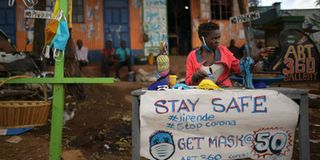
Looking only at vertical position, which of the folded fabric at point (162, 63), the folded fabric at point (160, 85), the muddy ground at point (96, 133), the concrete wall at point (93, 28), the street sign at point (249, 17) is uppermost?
the concrete wall at point (93, 28)

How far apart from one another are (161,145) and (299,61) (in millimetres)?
6513

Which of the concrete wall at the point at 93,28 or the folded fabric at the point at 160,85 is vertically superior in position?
the concrete wall at the point at 93,28

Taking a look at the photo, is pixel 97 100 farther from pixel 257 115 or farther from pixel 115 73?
pixel 257 115

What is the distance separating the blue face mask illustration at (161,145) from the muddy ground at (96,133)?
1.87 metres

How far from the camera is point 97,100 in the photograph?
7.43 m

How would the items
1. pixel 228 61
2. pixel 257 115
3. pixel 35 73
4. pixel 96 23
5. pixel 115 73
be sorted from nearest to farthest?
pixel 257 115 < pixel 228 61 < pixel 35 73 < pixel 115 73 < pixel 96 23

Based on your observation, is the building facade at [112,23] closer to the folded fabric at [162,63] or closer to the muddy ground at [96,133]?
the muddy ground at [96,133]

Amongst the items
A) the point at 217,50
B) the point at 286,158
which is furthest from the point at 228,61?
the point at 286,158

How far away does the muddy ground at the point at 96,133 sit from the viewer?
15.1 feet

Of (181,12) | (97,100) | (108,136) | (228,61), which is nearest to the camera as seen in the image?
(228,61)

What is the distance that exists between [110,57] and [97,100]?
4.40 meters

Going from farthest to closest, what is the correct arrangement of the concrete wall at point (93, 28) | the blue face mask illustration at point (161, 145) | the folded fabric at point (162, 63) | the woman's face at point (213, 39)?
the concrete wall at point (93, 28)
the woman's face at point (213, 39)
the folded fabric at point (162, 63)
the blue face mask illustration at point (161, 145)

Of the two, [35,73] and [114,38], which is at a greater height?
[114,38]

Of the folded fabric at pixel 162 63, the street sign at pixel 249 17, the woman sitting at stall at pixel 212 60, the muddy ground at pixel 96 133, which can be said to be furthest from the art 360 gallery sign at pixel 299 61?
the folded fabric at pixel 162 63
